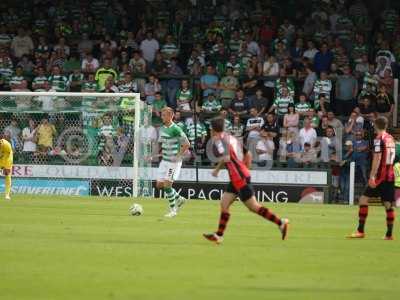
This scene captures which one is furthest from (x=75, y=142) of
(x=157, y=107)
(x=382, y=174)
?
(x=382, y=174)

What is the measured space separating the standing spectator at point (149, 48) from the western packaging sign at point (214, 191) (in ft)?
17.5

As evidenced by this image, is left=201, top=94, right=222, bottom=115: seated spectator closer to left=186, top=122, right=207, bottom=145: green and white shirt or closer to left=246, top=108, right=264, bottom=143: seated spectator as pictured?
left=186, top=122, right=207, bottom=145: green and white shirt

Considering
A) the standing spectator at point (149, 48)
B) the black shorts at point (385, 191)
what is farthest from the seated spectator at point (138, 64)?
the black shorts at point (385, 191)

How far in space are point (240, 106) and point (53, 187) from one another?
20.9 ft

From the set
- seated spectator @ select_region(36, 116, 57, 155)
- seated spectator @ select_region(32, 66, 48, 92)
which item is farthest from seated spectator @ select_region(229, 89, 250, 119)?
seated spectator @ select_region(32, 66, 48, 92)

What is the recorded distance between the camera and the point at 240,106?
31234mm

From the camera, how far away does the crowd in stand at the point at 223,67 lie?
99.6 ft

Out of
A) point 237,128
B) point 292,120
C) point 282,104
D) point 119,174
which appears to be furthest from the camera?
point 282,104

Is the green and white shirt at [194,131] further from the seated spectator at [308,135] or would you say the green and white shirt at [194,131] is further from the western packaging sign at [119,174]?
the seated spectator at [308,135]

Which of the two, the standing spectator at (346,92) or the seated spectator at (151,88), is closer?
the standing spectator at (346,92)

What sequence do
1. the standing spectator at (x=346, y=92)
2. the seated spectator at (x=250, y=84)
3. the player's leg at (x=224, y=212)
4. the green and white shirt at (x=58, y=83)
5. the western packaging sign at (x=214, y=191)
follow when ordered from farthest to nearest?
the green and white shirt at (x=58, y=83)
the seated spectator at (x=250, y=84)
the standing spectator at (x=346, y=92)
the western packaging sign at (x=214, y=191)
the player's leg at (x=224, y=212)

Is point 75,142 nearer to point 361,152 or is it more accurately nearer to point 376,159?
point 361,152

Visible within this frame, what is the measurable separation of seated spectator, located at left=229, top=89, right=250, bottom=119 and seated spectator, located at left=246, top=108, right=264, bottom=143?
0.34 meters

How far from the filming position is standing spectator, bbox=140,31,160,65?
34.1m
